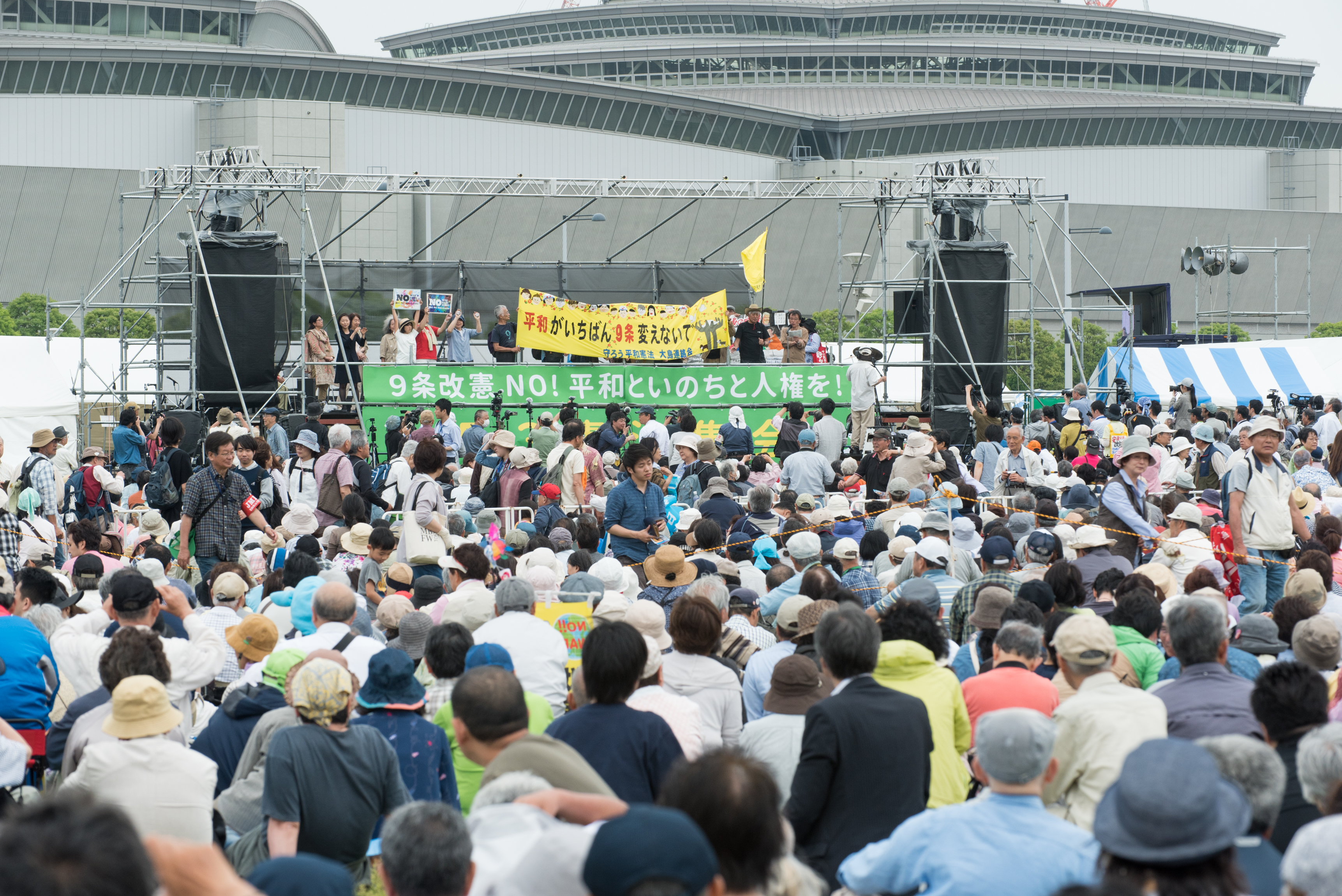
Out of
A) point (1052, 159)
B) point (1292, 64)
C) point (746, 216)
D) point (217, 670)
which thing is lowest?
point (217, 670)

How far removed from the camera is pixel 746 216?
57.5 meters

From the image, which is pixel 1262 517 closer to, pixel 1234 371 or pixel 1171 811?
pixel 1171 811

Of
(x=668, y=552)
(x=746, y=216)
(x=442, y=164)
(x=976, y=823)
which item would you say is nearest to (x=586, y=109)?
(x=442, y=164)

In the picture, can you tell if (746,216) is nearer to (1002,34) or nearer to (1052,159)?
(1052,159)

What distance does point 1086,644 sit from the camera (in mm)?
5219

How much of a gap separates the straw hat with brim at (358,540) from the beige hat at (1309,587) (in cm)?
581

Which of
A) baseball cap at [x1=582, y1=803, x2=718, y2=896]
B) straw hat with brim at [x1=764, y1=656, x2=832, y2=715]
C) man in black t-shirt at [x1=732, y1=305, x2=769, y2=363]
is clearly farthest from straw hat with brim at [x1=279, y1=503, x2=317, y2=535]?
man in black t-shirt at [x1=732, y1=305, x2=769, y2=363]

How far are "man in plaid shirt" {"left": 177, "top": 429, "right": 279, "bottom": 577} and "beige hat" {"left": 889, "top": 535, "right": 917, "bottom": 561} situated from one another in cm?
447

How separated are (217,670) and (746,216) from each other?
52.7 meters

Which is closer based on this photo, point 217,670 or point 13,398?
point 217,670

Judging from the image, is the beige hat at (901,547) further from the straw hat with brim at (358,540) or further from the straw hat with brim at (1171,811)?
the straw hat with brim at (1171,811)

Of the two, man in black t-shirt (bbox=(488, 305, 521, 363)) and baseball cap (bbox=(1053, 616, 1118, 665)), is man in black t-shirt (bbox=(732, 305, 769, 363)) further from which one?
baseball cap (bbox=(1053, 616, 1118, 665))

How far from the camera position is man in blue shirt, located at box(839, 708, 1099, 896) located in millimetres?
3652

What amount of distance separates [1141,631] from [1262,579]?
11.5 feet
